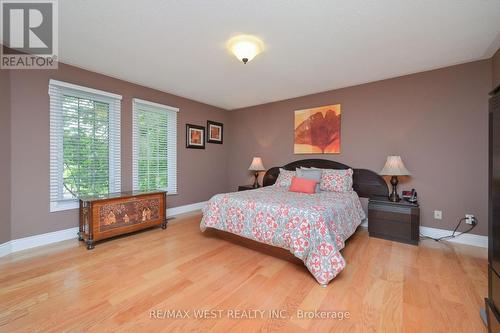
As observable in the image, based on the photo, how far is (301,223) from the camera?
6.82 ft

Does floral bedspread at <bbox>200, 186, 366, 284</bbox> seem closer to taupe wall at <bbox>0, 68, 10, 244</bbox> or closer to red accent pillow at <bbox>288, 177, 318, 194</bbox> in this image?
red accent pillow at <bbox>288, 177, 318, 194</bbox>

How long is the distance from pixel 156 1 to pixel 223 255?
2.53 m

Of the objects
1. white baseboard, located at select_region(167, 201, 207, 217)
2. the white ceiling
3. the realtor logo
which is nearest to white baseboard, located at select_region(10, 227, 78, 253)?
white baseboard, located at select_region(167, 201, 207, 217)

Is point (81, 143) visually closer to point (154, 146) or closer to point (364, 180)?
point (154, 146)

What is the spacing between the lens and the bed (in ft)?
6.32

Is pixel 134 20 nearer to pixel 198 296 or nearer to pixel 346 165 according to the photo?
pixel 198 296

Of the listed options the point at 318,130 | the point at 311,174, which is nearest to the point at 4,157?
the point at 311,174

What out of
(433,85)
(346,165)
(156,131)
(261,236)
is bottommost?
(261,236)

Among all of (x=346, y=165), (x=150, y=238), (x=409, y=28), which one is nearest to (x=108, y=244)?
(x=150, y=238)

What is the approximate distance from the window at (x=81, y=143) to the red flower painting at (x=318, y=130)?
3193 mm

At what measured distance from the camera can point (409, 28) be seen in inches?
79.9

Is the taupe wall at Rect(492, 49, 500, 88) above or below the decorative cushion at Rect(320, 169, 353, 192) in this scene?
above

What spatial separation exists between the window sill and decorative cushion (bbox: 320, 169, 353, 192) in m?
3.67

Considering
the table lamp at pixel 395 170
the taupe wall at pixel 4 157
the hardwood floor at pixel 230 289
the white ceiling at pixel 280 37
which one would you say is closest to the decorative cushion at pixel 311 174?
the table lamp at pixel 395 170
